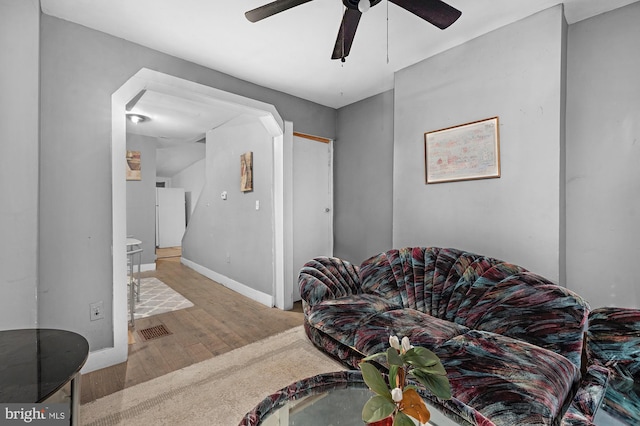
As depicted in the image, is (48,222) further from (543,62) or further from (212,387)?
(543,62)

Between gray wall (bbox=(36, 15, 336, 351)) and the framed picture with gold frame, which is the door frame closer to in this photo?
gray wall (bbox=(36, 15, 336, 351))

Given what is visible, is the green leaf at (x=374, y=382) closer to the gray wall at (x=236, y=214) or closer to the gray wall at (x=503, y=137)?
the gray wall at (x=503, y=137)

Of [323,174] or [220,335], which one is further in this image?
[323,174]

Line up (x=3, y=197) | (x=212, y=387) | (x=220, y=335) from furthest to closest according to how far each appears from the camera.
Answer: (x=220, y=335)
(x=212, y=387)
(x=3, y=197)

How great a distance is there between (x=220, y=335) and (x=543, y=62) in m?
3.40

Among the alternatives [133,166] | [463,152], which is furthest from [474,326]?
[133,166]

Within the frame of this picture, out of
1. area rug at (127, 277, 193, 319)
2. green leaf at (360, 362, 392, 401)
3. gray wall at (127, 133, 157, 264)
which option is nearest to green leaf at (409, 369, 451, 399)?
green leaf at (360, 362, 392, 401)

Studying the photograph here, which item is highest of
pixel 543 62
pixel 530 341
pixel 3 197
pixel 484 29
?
pixel 484 29

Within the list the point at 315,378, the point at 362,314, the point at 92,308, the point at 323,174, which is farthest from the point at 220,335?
the point at 323,174

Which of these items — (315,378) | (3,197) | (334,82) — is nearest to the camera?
(315,378)

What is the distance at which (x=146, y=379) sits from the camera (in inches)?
81.2

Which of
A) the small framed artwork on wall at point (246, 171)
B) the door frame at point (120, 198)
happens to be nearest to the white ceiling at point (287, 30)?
the door frame at point (120, 198)

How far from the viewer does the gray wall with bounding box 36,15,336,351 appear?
6.72 feet

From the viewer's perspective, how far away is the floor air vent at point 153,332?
9.01 ft
